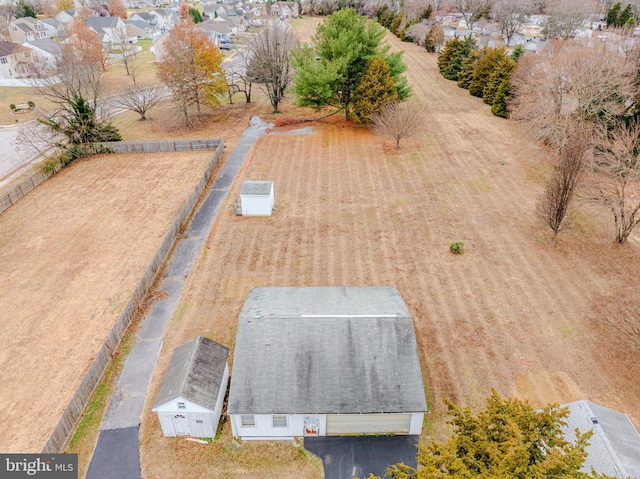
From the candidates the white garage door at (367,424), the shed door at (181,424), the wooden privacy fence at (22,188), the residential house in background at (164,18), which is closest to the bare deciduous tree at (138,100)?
the wooden privacy fence at (22,188)

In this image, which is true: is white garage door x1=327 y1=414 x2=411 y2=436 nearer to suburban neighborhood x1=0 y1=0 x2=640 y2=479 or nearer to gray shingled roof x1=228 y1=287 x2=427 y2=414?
suburban neighborhood x1=0 y1=0 x2=640 y2=479

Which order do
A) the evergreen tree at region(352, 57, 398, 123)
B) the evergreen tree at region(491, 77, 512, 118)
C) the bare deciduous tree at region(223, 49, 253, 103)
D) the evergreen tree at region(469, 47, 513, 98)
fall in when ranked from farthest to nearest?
1. the bare deciduous tree at region(223, 49, 253, 103)
2. the evergreen tree at region(469, 47, 513, 98)
3. the evergreen tree at region(491, 77, 512, 118)
4. the evergreen tree at region(352, 57, 398, 123)

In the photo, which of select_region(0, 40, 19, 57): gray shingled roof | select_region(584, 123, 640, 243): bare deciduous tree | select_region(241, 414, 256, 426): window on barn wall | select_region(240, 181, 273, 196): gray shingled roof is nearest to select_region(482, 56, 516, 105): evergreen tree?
select_region(584, 123, 640, 243): bare deciduous tree

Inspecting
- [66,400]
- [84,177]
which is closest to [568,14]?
[84,177]

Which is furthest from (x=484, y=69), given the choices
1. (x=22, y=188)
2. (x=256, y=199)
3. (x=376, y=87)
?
(x=22, y=188)

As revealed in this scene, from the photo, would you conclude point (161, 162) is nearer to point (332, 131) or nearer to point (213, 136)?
point (213, 136)

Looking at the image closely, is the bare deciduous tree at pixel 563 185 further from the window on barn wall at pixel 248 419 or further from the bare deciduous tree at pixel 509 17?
the bare deciduous tree at pixel 509 17
